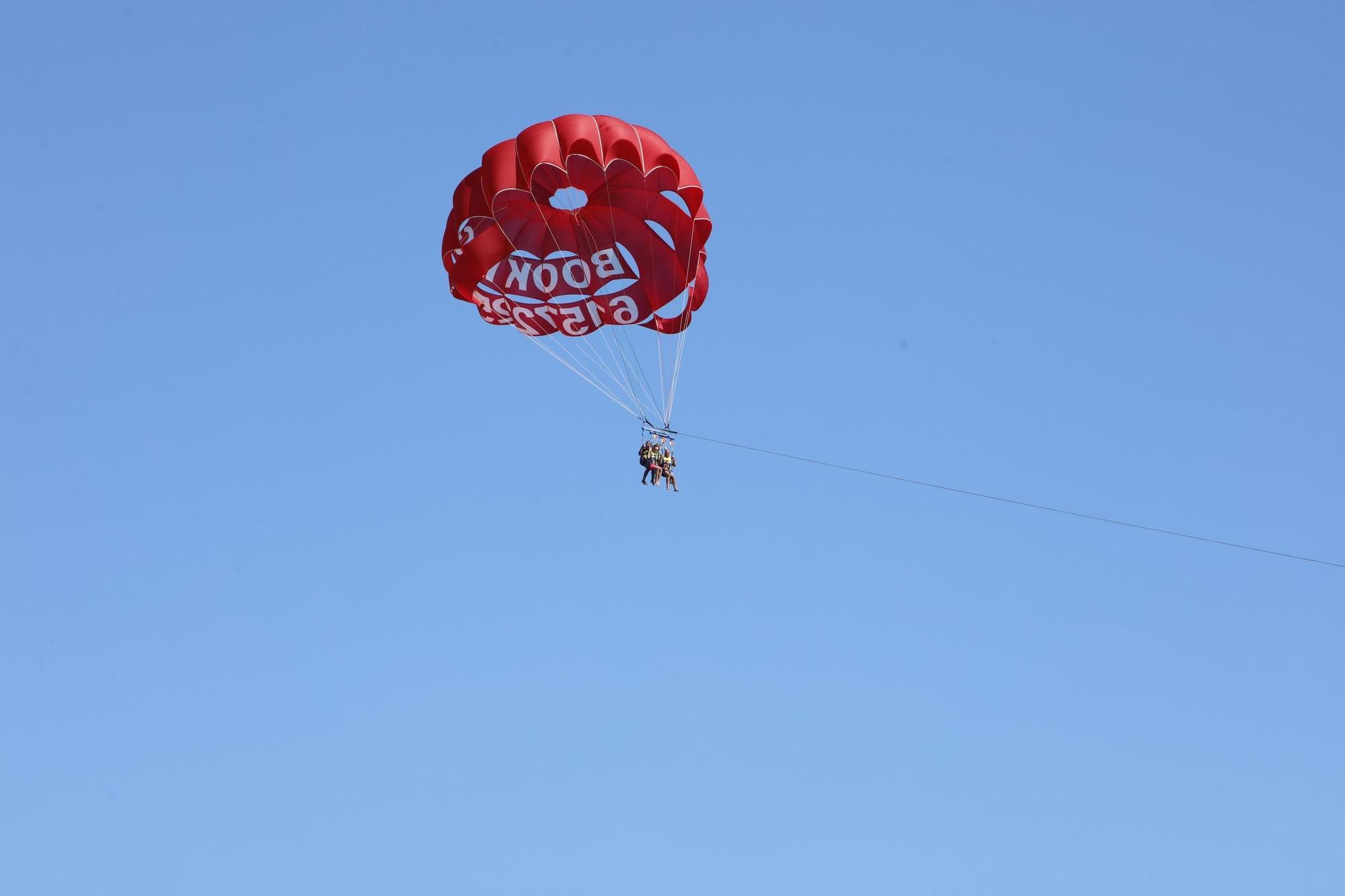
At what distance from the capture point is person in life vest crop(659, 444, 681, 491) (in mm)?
35281

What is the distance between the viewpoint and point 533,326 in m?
36.8

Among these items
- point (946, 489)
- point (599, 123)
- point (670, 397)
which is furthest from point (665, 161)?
point (946, 489)

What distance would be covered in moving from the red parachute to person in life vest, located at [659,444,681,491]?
257 centimetres

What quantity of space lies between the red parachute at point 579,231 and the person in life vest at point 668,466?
2.57m

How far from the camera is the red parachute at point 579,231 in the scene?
1342 inches

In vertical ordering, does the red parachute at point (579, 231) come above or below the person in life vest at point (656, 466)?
above

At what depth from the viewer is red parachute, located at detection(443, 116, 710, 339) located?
34094 millimetres

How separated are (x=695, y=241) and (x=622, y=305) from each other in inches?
75.0

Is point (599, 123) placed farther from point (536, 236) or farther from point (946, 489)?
point (946, 489)

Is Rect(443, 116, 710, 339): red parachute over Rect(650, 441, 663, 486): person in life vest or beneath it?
over

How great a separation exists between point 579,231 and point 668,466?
173 inches

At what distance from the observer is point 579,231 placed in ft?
118

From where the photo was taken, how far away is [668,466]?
35344 mm

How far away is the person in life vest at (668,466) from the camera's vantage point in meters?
35.3
